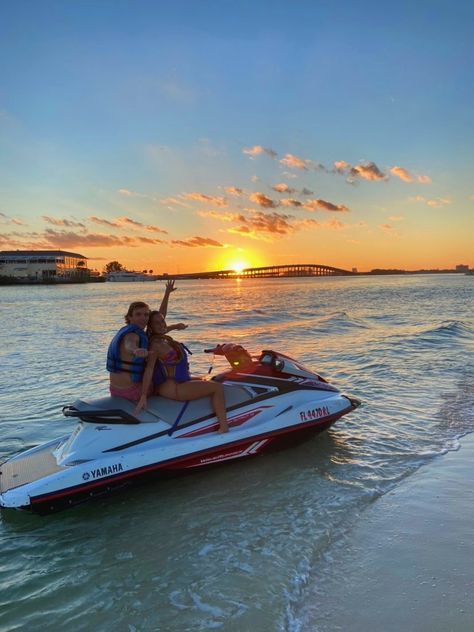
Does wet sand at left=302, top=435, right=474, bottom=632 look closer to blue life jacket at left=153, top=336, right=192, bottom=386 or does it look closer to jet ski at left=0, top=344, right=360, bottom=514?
jet ski at left=0, top=344, right=360, bottom=514

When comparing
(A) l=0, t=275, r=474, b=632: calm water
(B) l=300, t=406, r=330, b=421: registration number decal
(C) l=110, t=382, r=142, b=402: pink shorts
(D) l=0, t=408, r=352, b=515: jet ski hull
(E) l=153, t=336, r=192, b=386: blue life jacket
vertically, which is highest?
(E) l=153, t=336, r=192, b=386: blue life jacket

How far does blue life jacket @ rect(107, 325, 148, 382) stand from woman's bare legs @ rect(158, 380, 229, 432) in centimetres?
31

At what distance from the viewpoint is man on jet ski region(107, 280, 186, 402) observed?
4.82 meters

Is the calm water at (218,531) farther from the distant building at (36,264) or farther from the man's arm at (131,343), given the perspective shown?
the distant building at (36,264)

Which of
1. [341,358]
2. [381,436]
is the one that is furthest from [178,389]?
[341,358]

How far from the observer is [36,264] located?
455 ft

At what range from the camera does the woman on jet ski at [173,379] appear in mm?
5066

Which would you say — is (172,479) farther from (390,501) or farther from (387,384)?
(387,384)

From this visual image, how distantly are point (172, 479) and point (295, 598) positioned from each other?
219 centimetres

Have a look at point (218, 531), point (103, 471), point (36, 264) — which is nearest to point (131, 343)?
point (103, 471)

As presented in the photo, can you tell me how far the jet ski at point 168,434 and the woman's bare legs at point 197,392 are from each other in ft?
0.24

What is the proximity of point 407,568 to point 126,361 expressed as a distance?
3008mm

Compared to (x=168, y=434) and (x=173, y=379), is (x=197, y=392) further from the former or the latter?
(x=168, y=434)

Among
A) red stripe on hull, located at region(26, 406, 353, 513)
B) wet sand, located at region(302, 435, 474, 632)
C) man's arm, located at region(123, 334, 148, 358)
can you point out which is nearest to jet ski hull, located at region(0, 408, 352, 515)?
red stripe on hull, located at region(26, 406, 353, 513)
